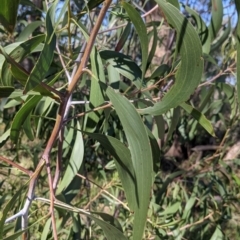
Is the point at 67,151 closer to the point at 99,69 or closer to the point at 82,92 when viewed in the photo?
the point at 82,92

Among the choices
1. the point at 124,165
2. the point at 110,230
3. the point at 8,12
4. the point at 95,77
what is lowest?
the point at 110,230

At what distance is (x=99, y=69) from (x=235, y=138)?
2.08m

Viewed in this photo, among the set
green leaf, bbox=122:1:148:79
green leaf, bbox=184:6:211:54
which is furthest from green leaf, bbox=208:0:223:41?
green leaf, bbox=122:1:148:79

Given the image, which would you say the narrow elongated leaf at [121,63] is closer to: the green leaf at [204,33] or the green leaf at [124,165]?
the green leaf at [124,165]

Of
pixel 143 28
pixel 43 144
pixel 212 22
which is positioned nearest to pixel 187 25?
pixel 143 28

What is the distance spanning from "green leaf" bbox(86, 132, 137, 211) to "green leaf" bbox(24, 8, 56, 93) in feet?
0.56

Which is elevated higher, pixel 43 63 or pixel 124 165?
pixel 43 63

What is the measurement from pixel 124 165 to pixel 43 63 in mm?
205

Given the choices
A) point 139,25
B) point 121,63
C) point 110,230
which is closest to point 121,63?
point 121,63

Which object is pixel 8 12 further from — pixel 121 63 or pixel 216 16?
pixel 216 16

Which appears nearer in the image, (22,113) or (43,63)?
(43,63)

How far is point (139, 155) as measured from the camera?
1.87 feet

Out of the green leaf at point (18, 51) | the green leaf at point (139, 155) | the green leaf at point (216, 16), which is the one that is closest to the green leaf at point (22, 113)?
the green leaf at point (18, 51)

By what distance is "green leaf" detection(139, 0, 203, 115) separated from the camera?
1.81 ft
